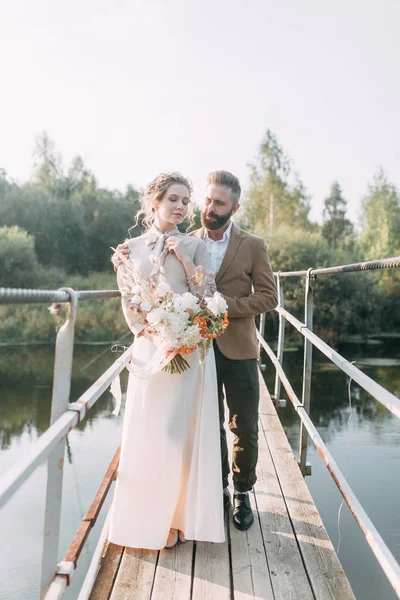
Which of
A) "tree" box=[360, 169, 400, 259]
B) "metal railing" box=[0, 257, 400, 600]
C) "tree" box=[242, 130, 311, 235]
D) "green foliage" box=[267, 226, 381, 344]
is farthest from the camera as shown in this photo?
"tree" box=[360, 169, 400, 259]

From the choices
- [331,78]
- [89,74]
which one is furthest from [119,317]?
[331,78]

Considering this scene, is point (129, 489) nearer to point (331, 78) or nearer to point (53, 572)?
point (53, 572)

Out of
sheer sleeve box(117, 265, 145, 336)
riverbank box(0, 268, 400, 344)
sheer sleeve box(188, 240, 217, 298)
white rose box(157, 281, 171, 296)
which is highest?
sheer sleeve box(188, 240, 217, 298)

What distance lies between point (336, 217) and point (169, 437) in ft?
154

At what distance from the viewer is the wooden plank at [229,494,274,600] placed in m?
2.01

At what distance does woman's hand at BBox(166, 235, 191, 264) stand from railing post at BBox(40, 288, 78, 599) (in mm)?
744

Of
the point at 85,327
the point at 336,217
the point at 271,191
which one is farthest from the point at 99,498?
the point at 336,217

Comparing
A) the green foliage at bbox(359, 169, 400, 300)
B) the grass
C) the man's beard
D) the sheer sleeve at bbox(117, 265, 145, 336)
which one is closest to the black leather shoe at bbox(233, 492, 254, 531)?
the sheer sleeve at bbox(117, 265, 145, 336)

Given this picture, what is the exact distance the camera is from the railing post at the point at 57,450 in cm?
155

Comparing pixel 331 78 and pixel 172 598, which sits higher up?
pixel 331 78

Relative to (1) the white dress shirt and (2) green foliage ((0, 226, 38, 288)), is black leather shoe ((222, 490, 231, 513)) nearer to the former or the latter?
(1) the white dress shirt

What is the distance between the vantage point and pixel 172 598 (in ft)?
6.46

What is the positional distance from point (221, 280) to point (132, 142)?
36.4 meters

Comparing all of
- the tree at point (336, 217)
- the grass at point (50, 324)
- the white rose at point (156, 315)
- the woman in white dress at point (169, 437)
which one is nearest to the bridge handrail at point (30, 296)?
the white rose at point (156, 315)
